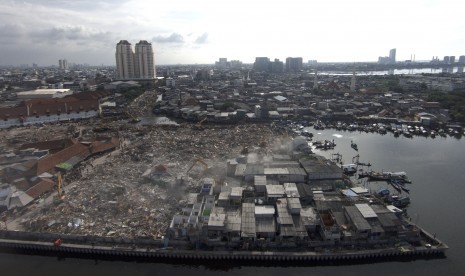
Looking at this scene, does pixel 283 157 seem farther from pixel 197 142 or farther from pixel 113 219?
pixel 113 219

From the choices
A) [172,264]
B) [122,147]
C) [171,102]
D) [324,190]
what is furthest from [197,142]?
[171,102]

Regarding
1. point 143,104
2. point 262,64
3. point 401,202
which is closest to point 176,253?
point 401,202

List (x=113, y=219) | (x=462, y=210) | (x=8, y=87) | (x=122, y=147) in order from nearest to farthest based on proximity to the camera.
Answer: (x=113, y=219), (x=462, y=210), (x=122, y=147), (x=8, y=87)

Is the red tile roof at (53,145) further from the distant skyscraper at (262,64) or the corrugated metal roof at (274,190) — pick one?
the distant skyscraper at (262,64)

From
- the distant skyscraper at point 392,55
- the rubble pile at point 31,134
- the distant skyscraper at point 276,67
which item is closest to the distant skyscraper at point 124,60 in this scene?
the rubble pile at point 31,134

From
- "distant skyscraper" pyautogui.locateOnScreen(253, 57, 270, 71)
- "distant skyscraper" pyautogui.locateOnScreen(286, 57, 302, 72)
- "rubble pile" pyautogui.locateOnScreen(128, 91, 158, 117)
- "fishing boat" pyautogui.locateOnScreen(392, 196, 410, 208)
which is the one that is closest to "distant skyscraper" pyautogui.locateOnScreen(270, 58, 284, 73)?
"distant skyscraper" pyautogui.locateOnScreen(253, 57, 270, 71)

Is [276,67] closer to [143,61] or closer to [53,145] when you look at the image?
[143,61]

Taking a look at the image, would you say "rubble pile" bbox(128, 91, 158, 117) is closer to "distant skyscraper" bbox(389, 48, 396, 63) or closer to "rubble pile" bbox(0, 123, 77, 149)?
"rubble pile" bbox(0, 123, 77, 149)
